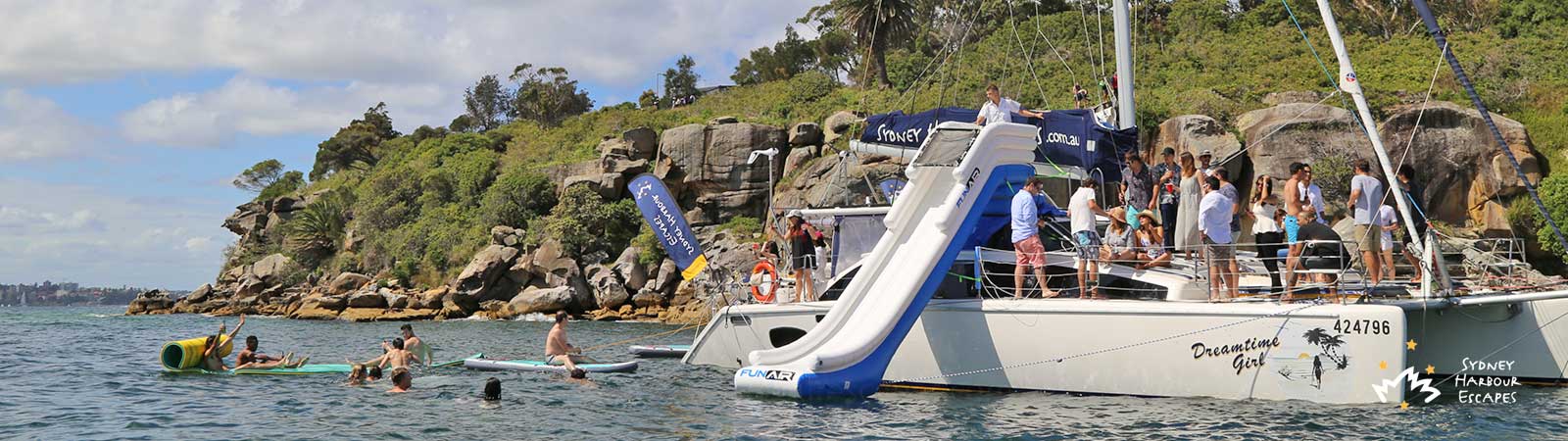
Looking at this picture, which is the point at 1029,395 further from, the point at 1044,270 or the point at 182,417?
the point at 182,417

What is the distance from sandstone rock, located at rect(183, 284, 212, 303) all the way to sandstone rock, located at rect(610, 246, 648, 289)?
23.6 m

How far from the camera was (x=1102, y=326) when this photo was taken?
47.1 feet

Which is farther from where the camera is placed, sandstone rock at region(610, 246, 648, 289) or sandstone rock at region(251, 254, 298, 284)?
sandstone rock at region(251, 254, 298, 284)

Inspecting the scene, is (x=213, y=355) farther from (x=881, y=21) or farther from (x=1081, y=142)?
(x=881, y=21)

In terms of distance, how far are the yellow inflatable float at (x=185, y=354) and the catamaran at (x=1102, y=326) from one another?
1069 cm

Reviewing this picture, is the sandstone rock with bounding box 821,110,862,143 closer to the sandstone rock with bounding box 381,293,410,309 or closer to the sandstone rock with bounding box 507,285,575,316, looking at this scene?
the sandstone rock with bounding box 507,285,575,316

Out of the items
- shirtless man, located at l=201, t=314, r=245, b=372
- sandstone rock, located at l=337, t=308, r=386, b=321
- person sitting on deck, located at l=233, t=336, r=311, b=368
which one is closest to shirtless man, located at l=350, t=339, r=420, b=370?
person sitting on deck, located at l=233, t=336, r=311, b=368

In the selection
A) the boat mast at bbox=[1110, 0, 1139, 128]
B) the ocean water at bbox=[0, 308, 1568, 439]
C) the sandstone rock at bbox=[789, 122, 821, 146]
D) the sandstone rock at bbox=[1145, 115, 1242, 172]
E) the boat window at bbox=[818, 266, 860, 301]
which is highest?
the sandstone rock at bbox=[789, 122, 821, 146]

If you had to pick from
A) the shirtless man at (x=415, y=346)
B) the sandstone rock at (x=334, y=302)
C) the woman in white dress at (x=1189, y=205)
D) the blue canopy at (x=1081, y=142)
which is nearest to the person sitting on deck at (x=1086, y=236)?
the woman in white dress at (x=1189, y=205)

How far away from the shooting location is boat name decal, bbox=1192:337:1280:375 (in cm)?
1345

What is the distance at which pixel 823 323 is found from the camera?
1502 centimetres

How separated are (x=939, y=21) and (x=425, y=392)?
5665 centimetres

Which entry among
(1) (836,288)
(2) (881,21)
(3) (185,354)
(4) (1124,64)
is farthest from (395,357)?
(2) (881,21)

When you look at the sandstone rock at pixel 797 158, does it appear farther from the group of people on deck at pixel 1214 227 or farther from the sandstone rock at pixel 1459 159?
the group of people on deck at pixel 1214 227
